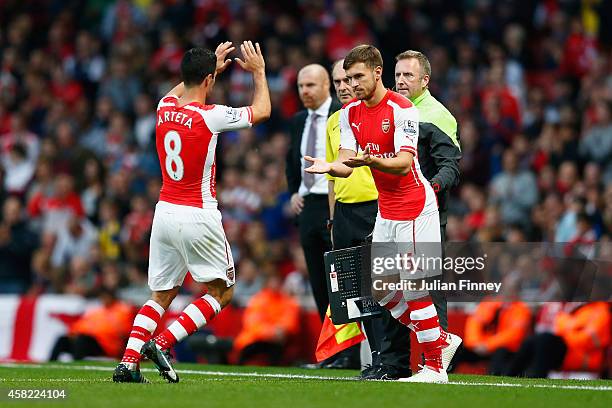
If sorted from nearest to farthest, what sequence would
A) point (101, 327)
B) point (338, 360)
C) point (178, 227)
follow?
point (178, 227)
point (338, 360)
point (101, 327)

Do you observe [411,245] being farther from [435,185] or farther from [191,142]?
[191,142]

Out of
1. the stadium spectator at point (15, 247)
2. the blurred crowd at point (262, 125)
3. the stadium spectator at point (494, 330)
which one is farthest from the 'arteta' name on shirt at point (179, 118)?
the stadium spectator at point (15, 247)

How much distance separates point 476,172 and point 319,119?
17.9ft

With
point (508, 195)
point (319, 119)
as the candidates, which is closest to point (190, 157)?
point (319, 119)

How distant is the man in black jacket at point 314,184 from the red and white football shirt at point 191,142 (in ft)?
8.41

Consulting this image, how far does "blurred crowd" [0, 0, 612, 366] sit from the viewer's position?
51.9ft

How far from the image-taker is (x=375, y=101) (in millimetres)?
9195

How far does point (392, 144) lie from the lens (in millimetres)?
9109

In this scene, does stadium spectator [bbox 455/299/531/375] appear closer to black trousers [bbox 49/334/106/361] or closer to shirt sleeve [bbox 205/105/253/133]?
black trousers [bbox 49/334/106/361]

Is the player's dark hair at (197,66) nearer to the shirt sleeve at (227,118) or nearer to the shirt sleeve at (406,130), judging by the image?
the shirt sleeve at (227,118)

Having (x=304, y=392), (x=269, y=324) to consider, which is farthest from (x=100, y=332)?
(x=304, y=392)

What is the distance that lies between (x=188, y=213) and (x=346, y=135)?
4.20 feet

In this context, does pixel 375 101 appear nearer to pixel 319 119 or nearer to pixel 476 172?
pixel 319 119

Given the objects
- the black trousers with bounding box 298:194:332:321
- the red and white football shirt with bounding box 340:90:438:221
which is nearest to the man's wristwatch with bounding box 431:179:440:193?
the red and white football shirt with bounding box 340:90:438:221
